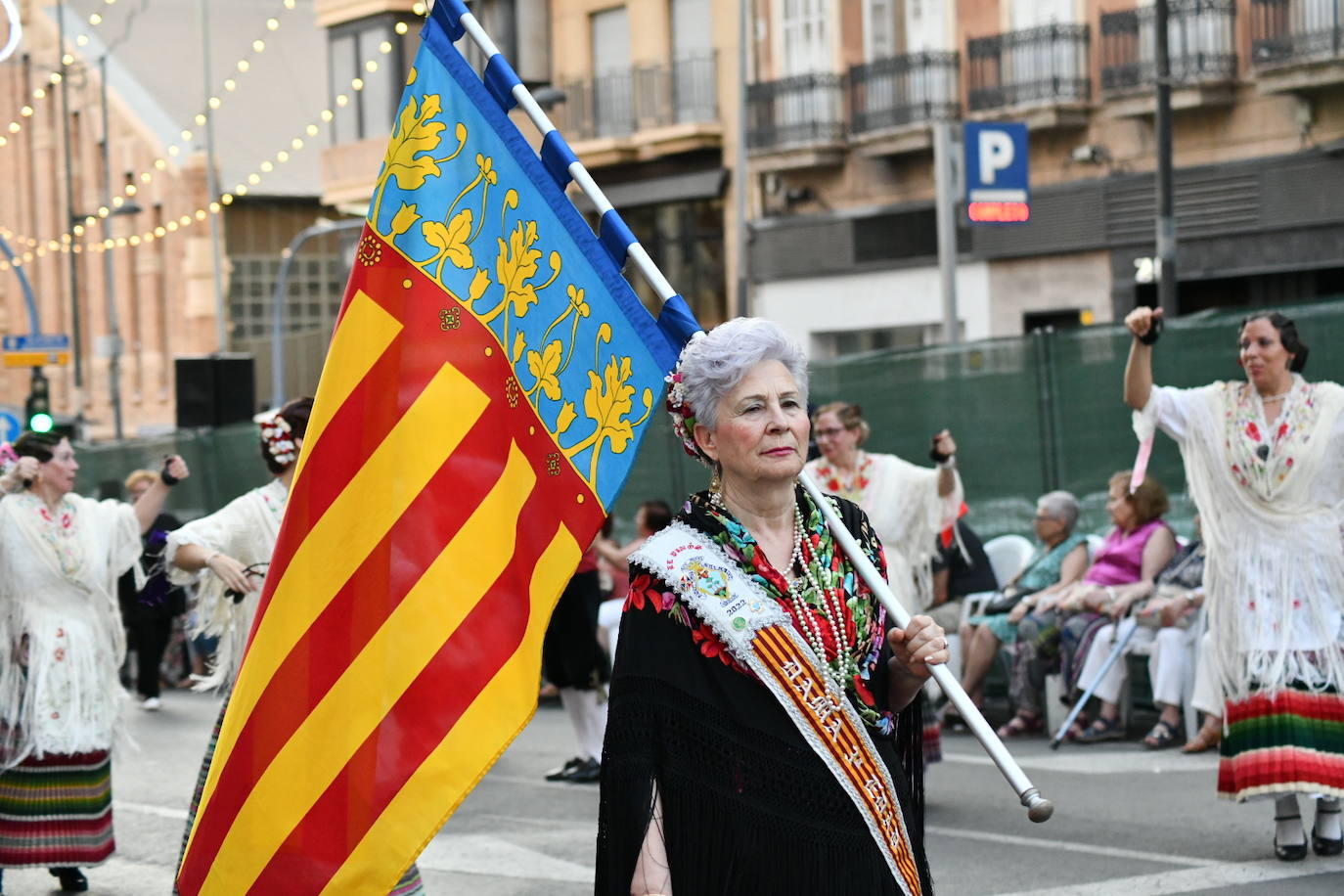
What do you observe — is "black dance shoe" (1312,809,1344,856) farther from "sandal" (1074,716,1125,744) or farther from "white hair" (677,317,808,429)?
"white hair" (677,317,808,429)

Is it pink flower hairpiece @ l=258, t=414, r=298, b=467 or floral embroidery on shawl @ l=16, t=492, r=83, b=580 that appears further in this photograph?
floral embroidery on shawl @ l=16, t=492, r=83, b=580

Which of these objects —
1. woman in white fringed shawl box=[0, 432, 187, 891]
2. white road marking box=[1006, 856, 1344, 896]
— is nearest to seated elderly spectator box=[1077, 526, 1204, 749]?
white road marking box=[1006, 856, 1344, 896]

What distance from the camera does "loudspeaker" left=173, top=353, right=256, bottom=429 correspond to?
2300 centimetres

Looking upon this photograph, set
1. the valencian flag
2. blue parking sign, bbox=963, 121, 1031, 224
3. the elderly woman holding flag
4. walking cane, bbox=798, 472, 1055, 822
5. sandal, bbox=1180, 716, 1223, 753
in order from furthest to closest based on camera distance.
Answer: blue parking sign, bbox=963, 121, 1031, 224 → sandal, bbox=1180, 716, 1223, 753 → the valencian flag → the elderly woman holding flag → walking cane, bbox=798, 472, 1055, 822

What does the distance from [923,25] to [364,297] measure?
26.4m

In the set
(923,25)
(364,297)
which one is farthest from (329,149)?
(364,297)

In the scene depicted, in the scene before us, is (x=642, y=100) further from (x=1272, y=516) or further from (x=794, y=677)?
(x=794, y=677)

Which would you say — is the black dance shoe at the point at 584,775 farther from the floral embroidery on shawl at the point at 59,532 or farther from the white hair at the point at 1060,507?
the white hair at the point at 1060,507

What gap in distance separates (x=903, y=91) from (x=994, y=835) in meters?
22.7

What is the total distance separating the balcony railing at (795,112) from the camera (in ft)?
105

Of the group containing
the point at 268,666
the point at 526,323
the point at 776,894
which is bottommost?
the point at 776,894

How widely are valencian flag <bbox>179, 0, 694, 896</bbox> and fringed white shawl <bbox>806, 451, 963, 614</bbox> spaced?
527cm

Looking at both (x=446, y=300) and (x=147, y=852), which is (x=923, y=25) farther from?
(x=446, y=300)

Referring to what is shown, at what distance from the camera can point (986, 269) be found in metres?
30.1
